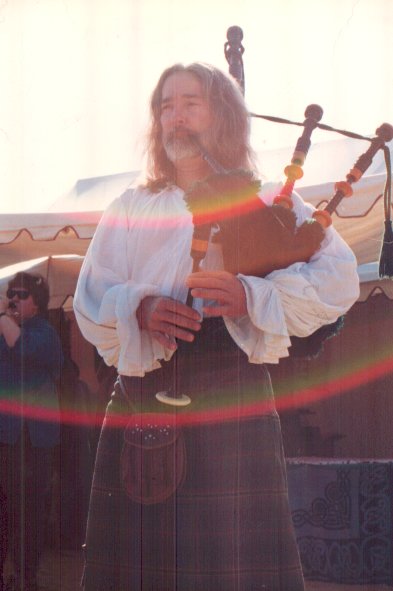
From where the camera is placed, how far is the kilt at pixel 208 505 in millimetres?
1545

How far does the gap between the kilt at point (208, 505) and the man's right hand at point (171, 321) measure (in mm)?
63

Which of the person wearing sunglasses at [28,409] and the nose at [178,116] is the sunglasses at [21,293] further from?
the nose at [178,116]

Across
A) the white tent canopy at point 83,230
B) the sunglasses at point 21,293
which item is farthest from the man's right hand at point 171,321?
the sunglasses at point 21,293

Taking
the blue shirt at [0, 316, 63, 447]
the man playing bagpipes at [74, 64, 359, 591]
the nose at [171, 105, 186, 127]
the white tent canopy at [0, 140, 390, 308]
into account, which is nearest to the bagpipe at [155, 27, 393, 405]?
the man playing bagpipes at [74, 64, 359, 591]

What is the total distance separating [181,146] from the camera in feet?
5.65

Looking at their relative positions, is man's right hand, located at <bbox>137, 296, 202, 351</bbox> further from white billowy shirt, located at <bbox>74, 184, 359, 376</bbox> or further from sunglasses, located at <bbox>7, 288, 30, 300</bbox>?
sunglasses, located at <bbox>7, 288, 30, 300</bbox>

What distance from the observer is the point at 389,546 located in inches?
130

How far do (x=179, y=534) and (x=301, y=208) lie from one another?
623 mm

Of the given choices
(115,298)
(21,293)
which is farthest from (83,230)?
(115,298)

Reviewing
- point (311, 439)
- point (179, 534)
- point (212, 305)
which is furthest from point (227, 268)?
point (311, 439)

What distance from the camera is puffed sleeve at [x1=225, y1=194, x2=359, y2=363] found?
1.53m

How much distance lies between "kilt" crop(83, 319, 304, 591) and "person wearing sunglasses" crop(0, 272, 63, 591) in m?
1.51

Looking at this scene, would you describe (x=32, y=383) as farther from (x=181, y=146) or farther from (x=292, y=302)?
(x=292, y=302)

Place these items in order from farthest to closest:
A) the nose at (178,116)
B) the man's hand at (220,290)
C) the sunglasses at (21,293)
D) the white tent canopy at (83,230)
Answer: the sunglasses at (21,293) < the white tent canopy at (83,230) < the nose at (178,116) < the man's hand at (220,290)
